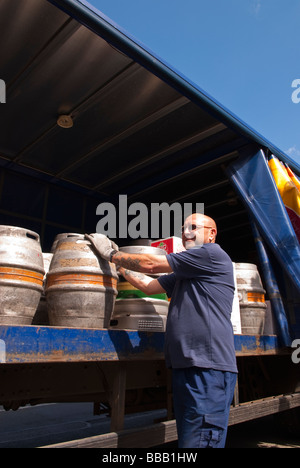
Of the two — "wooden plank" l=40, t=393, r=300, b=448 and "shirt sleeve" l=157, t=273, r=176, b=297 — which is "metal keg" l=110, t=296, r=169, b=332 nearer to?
"shirt sleeve" l=157, t=273, r=176, b=297

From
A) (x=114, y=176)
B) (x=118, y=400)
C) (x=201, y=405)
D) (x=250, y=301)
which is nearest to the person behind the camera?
(x=201, y=405)

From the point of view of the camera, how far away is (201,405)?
227 cm

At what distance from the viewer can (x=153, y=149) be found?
→ 5.11 metres

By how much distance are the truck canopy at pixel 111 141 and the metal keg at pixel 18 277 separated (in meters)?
1.88

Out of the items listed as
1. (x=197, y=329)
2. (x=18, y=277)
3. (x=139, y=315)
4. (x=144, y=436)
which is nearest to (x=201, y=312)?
(x=197, y=329)

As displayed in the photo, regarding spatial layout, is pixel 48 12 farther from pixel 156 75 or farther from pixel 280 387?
pixel 280 387

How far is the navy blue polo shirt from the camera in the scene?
2396 mm

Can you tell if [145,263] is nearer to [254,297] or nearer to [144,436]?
[144,436]

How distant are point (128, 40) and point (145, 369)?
292 centimetres

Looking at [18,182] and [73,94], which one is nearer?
[73,94]

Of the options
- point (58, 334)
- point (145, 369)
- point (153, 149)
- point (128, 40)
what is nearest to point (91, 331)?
point (58, 334)

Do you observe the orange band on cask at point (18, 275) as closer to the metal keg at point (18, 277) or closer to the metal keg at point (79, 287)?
the metal keg at point (18, 277)

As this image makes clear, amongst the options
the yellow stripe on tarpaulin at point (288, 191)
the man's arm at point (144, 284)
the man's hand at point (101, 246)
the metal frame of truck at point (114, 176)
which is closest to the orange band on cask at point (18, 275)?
the metal frame of truck at point (114, 176)

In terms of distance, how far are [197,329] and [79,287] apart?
88 centimetres
